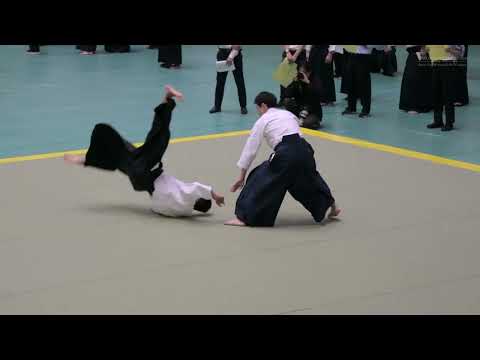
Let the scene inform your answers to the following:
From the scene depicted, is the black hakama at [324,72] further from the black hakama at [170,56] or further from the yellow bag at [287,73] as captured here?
the black hakama at [170,56]

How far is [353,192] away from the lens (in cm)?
744

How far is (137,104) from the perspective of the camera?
1227 cm

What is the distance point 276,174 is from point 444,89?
5009 millimetres

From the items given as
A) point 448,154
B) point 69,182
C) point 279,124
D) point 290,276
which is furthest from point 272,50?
point 290,276

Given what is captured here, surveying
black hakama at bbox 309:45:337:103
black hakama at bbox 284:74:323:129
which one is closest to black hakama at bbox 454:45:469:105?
black hakama at bbox 309:45:337:103

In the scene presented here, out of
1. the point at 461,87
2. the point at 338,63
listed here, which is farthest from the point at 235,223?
the point at 338,63

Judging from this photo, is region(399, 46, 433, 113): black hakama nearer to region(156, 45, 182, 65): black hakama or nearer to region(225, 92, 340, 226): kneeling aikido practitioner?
region(156, 45, 182, 65): black hakama

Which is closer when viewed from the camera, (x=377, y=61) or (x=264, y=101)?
(x=264, y=101)

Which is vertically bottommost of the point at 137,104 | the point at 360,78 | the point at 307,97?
the point at 137,104

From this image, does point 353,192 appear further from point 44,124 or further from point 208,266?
point 44,124

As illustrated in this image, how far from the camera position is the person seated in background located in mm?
A: 10492

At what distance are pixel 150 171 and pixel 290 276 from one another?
1811 mm

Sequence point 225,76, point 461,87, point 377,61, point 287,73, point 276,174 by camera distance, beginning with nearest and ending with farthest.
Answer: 1. point 276,174
2. point 287,73
3. point 225,76
4. point 461,87
5. point 377,61

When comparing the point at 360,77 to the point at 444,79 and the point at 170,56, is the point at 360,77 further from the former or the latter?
the point at 170,56
